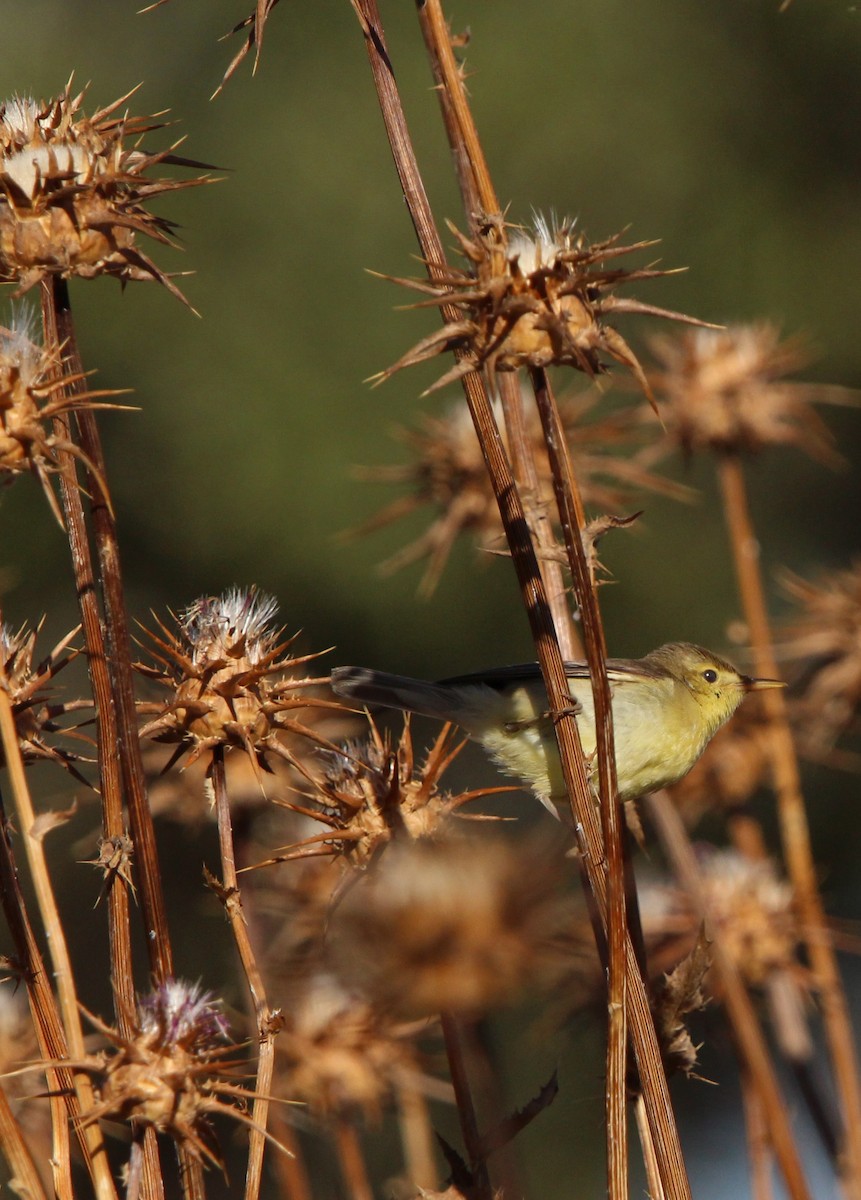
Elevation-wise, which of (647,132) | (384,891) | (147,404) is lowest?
(384,891)

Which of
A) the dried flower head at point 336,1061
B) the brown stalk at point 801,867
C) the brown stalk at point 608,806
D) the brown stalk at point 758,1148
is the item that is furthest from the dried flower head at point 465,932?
the brown stalk at point 801,867

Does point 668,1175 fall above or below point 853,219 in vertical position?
below

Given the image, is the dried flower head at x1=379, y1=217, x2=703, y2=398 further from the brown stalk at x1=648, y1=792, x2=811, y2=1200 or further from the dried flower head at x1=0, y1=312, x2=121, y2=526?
the brown stalk at x1=648, y1=792, x2=811, y2=1200

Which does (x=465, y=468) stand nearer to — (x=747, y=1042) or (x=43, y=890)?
(x=747, y=1042)

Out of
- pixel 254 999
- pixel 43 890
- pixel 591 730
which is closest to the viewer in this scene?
pixel 43 890

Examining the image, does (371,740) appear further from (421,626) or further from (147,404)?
(147,404)

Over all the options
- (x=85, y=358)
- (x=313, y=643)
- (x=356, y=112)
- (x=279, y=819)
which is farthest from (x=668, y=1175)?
(x=356, y=112)

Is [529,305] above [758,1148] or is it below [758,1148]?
above

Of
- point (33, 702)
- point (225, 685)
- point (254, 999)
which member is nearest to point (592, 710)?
point (225, 685)
